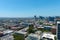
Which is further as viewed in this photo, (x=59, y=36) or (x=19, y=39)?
(x=19, y=39)

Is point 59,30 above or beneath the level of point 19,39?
above

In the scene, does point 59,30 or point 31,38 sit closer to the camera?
point 59,30

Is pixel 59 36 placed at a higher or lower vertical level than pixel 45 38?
higher

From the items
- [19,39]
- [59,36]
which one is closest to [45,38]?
[59,36]

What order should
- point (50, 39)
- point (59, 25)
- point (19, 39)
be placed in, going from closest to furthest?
point (59, 25) < point (19, 39) < point (50, 39)

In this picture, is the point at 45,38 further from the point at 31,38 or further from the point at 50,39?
the point at 31,38

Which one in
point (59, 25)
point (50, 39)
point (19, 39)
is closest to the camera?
point (59, 25)

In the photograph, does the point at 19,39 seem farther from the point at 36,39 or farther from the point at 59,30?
the point at 59,30

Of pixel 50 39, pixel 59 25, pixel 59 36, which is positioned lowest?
pixel 50 39

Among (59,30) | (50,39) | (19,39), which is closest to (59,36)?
(59,30)
